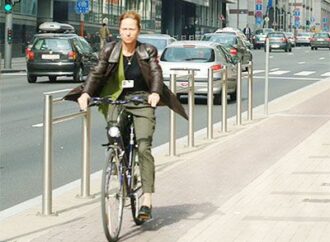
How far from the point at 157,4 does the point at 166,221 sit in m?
68.9

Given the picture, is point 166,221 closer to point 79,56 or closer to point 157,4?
point 79,56

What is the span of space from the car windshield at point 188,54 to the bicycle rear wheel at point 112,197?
15026 millimetres

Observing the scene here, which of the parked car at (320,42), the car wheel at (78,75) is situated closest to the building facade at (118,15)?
the parked car at (320,42)

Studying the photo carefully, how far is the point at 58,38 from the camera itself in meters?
29.2

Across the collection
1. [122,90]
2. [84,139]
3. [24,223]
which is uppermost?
[122,90]

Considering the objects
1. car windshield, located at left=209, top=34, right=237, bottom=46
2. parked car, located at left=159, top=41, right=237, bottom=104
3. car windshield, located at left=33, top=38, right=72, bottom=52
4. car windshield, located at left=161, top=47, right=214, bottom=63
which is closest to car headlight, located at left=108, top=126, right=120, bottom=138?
parked car, located at left=159, top=41, right=237, bottom=104

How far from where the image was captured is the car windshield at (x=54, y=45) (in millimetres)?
28828

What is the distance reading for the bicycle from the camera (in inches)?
270

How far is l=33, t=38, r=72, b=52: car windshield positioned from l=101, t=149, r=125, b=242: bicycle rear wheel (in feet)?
72.4

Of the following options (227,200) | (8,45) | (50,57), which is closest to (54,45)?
(50,57)

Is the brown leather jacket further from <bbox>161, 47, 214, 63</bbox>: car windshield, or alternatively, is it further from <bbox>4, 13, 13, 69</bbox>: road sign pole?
<bbox>4, 13, 13, 69</bbox>: road sign pole

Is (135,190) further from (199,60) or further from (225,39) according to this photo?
(225,39)

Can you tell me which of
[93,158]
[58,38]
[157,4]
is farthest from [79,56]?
[157,4]

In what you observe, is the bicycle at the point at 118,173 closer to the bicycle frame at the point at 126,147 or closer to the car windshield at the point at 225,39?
the bicycle frame at the point at 126,147
